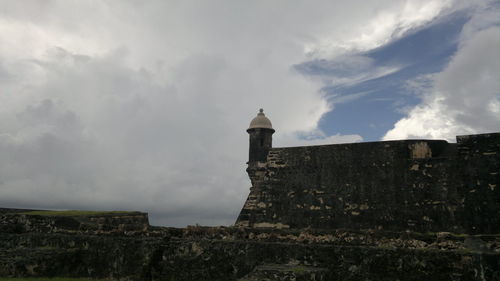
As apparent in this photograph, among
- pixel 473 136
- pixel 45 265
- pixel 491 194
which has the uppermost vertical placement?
pixel 473 136

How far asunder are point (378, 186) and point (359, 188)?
2.26 ft

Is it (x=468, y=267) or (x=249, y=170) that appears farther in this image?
(x=249, y=170)

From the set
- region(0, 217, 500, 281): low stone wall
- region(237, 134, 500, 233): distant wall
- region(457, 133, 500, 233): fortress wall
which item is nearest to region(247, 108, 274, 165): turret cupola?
region(237, 134, 500, 233): distant wall

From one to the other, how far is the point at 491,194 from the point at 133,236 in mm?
10396

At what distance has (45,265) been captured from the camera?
823 cm

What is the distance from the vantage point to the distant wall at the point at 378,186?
12070 mm

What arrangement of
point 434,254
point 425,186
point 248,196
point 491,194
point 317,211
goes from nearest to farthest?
1. point 434,254
2. point 491,194
3. point 425,186
4. point 317,211
5. point 248,196

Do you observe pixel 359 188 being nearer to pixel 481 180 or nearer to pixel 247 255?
pixel 481 180

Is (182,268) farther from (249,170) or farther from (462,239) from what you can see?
(249,170)

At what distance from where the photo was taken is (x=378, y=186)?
13836 millimetres

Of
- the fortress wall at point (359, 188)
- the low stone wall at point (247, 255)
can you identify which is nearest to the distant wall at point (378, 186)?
the fortress wall at point (359, 188)

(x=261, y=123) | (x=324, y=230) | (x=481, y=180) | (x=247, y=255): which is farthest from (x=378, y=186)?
(x=247, y=255)

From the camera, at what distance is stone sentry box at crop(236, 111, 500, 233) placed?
12.0m

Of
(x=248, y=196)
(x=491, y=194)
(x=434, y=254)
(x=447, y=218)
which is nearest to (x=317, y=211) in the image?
(x=248, y=196)
